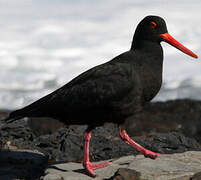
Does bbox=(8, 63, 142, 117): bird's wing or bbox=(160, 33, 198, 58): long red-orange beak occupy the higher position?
bbox=(160, 33, 198, 58): long red-orange beak

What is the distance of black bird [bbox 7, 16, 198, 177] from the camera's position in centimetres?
729

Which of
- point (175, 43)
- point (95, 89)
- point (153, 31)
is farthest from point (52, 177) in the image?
point (175, 43)

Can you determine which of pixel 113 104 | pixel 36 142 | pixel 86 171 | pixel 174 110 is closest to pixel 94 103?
pixel 113 104

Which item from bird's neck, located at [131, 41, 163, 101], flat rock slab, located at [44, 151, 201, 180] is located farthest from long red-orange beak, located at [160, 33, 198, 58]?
flat rock slab, located at [44, 151, 201, 180]

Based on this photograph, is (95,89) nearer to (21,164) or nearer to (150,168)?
(150,168)

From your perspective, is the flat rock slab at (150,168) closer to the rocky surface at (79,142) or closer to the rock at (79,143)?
the rocky surface at (79,142)

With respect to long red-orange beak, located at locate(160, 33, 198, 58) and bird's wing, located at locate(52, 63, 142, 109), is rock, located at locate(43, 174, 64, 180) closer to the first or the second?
bird's wing, located at locate(52, 63, 142, 109)

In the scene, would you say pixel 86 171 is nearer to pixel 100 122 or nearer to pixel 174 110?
pixel 100 122

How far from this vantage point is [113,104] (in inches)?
287

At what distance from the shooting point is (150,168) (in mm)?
7227

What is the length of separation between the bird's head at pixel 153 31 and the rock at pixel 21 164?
3955mm

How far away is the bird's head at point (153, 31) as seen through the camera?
7.79 m

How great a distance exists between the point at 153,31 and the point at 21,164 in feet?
14.8

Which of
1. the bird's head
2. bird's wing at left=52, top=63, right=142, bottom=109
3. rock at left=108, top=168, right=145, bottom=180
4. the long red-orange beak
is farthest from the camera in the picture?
the long red-orange beak
